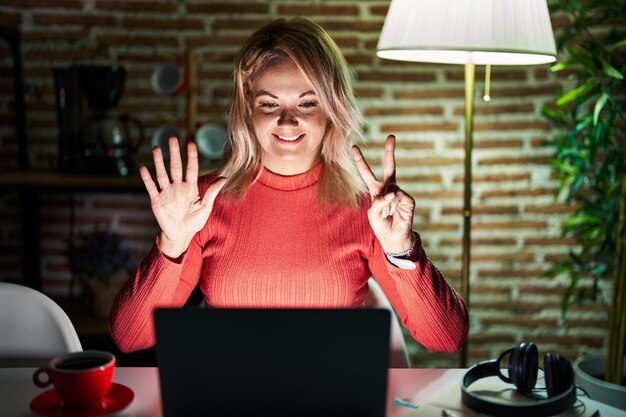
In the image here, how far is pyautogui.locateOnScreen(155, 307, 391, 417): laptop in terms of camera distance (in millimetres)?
944

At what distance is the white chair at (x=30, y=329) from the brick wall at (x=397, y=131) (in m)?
1.34

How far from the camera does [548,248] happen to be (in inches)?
116

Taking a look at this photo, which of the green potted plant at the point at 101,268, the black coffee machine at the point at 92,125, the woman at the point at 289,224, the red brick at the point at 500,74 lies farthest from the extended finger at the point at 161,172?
the red brick at the point at 500,74

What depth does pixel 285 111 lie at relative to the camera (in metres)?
1.63

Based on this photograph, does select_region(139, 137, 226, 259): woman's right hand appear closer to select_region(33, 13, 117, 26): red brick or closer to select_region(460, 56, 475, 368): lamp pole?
select_region(460, 56, 475, 368): lamp pole

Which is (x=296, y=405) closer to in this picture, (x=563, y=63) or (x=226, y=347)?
(x=226, y=347)

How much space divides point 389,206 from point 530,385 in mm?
394

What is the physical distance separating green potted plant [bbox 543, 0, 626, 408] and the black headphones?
4.85 ft

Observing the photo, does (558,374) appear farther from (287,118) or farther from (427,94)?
(427,94)

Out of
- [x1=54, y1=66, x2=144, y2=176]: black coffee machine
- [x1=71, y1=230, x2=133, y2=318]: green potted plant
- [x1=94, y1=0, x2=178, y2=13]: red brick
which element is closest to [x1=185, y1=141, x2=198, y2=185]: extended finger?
[x1=54, y1=66, x2=144, y2=176]: black coffee machine

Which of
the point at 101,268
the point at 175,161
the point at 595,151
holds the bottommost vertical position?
the point at 101,268

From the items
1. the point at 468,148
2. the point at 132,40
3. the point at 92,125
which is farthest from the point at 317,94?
the point at 132,40

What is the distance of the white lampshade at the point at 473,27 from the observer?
5.75 ft

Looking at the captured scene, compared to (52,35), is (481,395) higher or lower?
lower
